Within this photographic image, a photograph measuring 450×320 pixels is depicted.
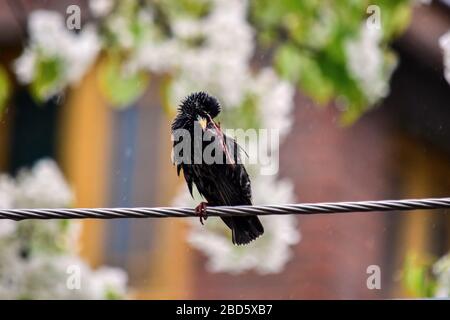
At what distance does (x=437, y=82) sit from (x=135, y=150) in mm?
2132

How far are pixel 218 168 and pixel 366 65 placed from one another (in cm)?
116

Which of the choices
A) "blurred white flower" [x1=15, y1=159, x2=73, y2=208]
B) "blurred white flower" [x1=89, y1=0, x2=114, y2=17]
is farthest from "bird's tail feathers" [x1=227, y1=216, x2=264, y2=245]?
"blurred white flower" [x1=89, y1=0, x2=114, y2=17]

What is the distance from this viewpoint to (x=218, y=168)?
491cm

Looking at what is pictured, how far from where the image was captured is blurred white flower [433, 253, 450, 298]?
4.96 m

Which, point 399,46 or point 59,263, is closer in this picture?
point 59,263

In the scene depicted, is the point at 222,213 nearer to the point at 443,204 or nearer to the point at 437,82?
the point at 443,204

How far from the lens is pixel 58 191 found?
559 centimetres

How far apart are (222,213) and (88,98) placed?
446 cm

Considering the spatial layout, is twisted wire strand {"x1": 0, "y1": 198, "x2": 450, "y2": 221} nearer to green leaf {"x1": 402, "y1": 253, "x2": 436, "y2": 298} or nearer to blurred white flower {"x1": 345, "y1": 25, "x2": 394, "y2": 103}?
green leaf {"x1": 402, "y1": 253, "x2": 436, "y2": 298}
